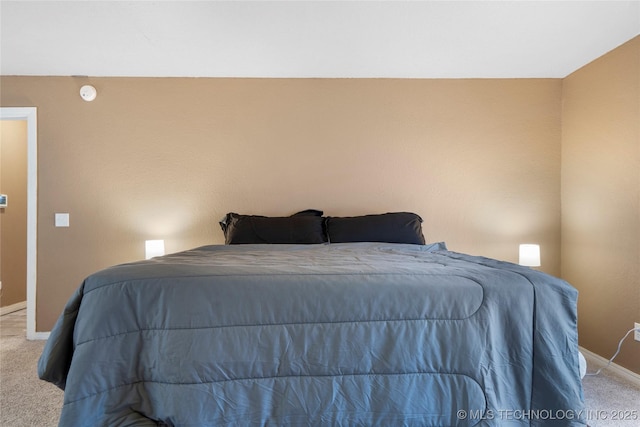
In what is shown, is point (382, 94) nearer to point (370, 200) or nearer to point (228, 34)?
point (370, 200)

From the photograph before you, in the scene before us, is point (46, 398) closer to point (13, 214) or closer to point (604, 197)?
point (13, 214)

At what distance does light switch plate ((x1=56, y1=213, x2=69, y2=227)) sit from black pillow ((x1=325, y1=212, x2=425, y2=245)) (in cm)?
221

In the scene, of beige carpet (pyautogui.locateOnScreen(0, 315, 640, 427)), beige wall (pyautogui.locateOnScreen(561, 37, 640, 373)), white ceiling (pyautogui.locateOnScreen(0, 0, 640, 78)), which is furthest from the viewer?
beige wall (pyautogui.locateOnScreen(561, 37, 640, 373))

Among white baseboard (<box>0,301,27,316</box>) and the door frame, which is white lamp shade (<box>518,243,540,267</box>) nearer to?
the door frame

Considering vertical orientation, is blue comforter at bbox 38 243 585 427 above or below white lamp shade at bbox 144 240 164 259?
below

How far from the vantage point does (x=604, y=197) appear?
8.25 feet

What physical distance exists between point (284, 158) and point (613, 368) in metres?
2.79

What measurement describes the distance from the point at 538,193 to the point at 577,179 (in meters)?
0.29

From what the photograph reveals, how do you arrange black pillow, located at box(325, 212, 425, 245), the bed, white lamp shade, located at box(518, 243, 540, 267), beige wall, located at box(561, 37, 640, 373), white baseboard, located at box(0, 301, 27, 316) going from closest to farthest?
the bed
beige wall, located at box(561, 37, 640, 373)
black pillow, located at box(325, 212, 425, 245)
white lamp shade, located at box(518, 243, 540, 267)
white baseboard, located at box(0, 301, 27, 316)

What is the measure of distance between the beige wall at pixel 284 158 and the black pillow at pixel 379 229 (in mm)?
344

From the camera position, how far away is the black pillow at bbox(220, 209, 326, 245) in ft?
8.56

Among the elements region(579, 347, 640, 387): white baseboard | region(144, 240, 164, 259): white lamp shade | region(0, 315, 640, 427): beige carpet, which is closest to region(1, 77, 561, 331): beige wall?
region(144, 240, 164, 259): white lamp shade

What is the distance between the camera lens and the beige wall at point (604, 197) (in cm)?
229

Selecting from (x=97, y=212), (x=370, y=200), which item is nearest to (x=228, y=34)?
(x=370, y=200)
